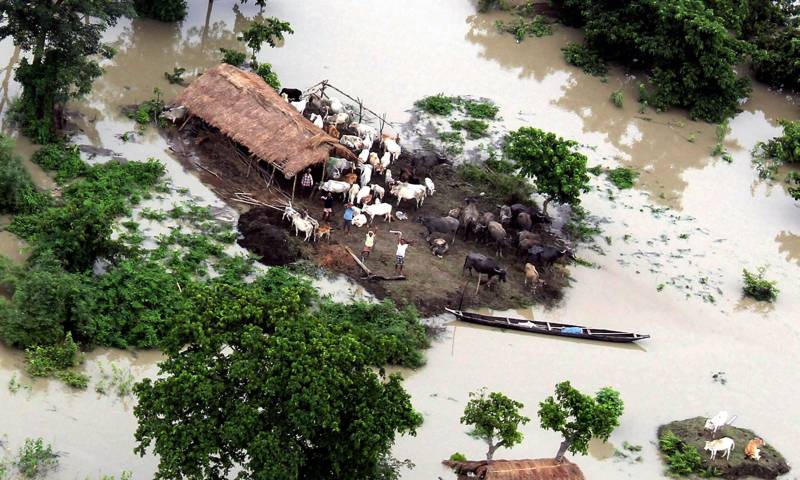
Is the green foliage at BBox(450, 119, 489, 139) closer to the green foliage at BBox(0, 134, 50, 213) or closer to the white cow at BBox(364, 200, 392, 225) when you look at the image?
the white cow at BBox(364, 200, 392, 225)

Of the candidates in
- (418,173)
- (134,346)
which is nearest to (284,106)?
(418,173)

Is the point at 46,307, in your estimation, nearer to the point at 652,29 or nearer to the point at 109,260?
the point at 109,260

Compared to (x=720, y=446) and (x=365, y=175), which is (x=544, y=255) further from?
(x=720, y=446)

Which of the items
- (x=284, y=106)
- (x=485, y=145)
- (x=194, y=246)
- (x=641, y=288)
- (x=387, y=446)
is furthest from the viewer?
(x=485, y=145)

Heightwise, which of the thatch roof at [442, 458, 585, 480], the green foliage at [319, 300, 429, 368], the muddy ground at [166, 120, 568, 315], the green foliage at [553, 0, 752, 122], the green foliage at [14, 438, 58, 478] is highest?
the green foliage at [553, 0, 752, 122]

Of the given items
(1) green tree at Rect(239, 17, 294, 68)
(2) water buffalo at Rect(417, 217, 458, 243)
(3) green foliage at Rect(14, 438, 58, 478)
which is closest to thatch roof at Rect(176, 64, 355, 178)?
(1) green tree at Rect(239, 17, 294, 68)
